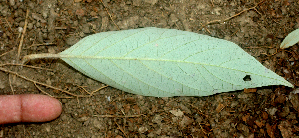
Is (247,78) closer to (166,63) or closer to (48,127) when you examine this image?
(166,63)

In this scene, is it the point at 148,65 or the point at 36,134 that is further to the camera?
the point at 36,134

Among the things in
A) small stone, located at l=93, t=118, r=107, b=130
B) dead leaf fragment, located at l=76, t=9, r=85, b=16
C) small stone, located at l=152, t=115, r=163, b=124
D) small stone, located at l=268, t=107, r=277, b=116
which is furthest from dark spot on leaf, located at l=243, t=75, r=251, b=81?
dead leaf fragment, located at l=76, t=9, r=85, b=16

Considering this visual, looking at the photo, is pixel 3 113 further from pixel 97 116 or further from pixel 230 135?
pixel 230 135

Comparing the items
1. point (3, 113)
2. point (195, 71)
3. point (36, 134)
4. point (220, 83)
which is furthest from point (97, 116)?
point (220, 83)

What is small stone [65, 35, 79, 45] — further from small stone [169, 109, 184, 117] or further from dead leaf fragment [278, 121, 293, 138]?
dead leaf fragment [278, 121, 293, 138]

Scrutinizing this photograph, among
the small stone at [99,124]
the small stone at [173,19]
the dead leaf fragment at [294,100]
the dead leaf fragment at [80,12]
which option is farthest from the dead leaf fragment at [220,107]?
the dead leaf fragment at [80,12]

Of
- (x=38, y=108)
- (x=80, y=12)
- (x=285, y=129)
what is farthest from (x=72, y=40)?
(x=285, y=129)

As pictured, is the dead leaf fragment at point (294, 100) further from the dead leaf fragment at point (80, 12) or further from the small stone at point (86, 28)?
the dead leaf fragment at point (80, 12)
